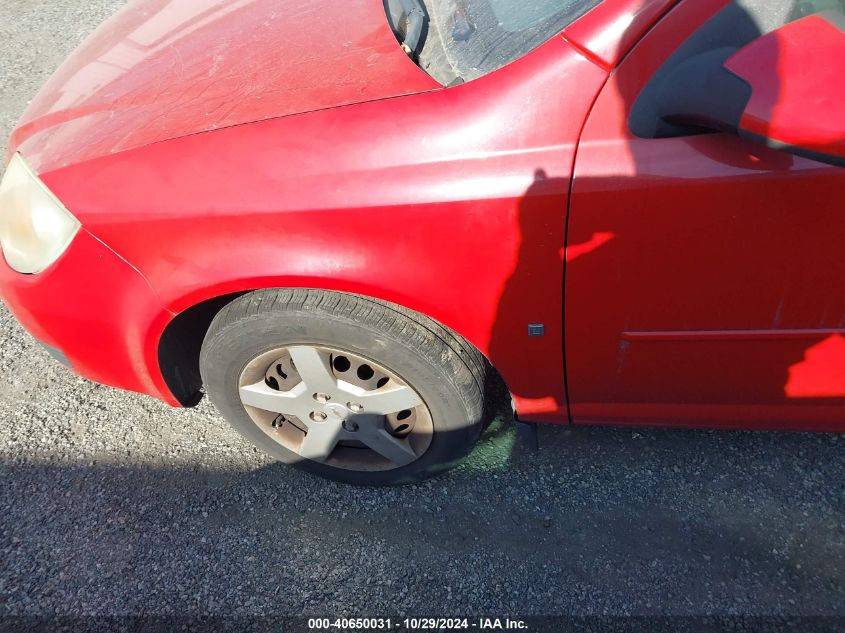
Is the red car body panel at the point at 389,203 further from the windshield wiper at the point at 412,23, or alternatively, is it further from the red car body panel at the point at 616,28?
the windshield wiper at the point at 412,23

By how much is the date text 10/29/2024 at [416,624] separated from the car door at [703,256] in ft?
2.27

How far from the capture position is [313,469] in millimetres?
2258

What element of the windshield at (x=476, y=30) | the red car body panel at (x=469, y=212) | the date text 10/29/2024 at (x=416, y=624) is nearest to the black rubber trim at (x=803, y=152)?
the red car body panel at (x=469, y=212)

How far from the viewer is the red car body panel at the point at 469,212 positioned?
1503mm

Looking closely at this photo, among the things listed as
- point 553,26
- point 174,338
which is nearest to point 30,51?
point 174,338

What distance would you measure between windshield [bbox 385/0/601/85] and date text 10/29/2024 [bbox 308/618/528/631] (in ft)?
4.67

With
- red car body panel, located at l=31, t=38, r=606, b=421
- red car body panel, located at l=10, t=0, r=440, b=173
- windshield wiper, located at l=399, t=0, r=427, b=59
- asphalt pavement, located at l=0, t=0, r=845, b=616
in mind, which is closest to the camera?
red car body panel, located at l=31, t=38, r=606, b=421

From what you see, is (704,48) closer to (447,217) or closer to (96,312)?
(447,217)

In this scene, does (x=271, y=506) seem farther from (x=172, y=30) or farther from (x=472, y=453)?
(x=172, y=30)

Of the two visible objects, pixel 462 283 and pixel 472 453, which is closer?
pixel 462 283

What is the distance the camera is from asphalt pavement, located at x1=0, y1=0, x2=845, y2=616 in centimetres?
200

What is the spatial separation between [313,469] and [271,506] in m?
0.18

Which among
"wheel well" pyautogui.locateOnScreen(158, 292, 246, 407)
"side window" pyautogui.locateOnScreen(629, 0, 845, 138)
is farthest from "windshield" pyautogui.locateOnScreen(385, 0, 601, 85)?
"wheel well" pyautogui.locateOnScreen(158, 292, 246, 407)

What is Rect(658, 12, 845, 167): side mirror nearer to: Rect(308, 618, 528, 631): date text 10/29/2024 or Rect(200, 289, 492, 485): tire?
Rect(200, 289, 492, 485): tire
